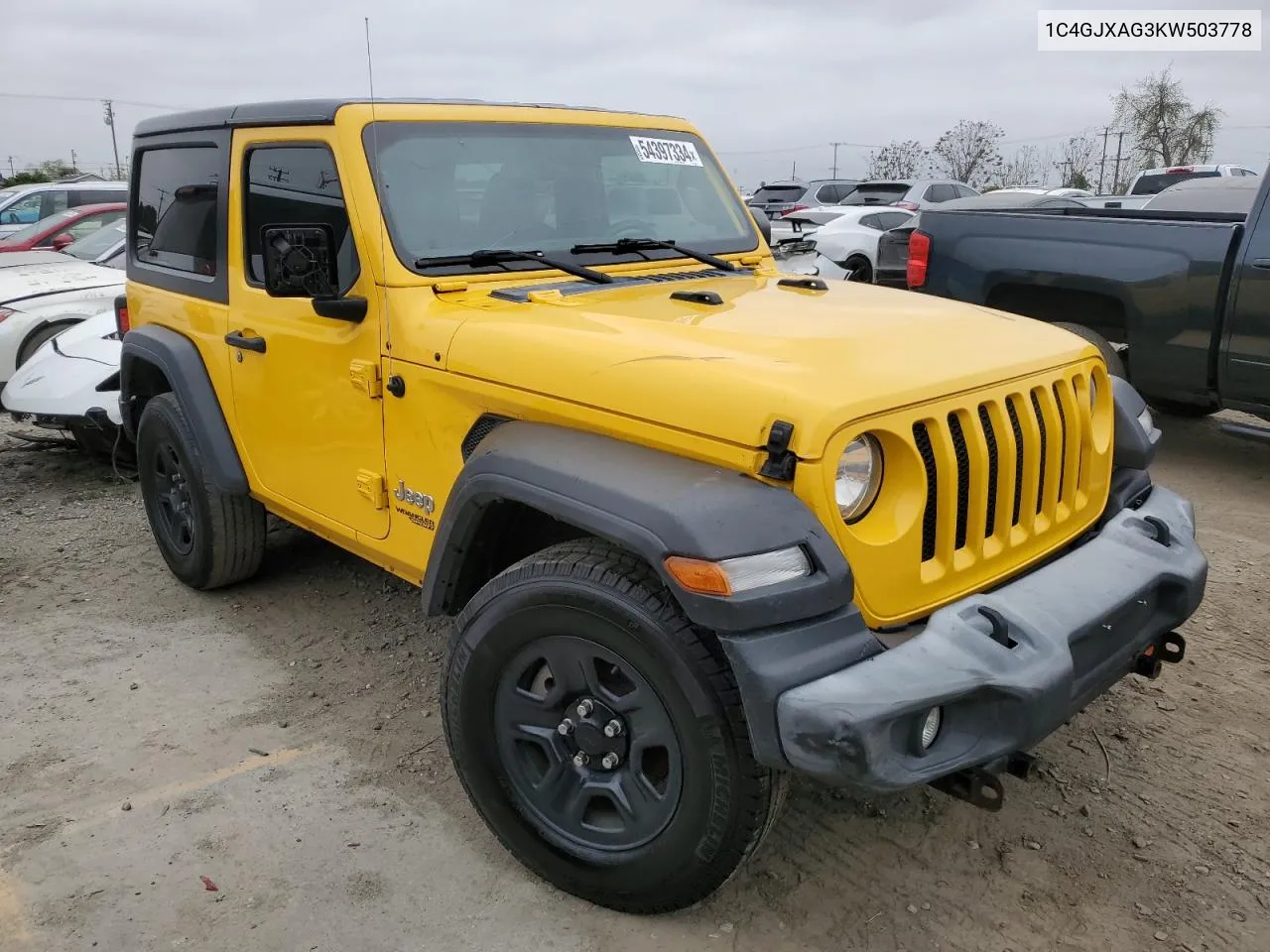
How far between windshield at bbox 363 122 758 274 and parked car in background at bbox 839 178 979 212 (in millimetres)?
15018

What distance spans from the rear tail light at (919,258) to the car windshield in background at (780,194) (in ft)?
44.8

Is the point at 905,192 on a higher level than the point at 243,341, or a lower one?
higher

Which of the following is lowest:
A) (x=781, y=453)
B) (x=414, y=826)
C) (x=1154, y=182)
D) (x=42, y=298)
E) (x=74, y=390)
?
(x=414, y=826)

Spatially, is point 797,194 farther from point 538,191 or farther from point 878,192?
point 538,191

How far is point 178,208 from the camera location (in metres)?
4.12

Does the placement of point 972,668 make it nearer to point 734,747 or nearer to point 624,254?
point 734,747

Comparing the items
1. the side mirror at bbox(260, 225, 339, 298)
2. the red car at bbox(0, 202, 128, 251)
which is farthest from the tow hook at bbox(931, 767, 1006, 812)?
the red car at bbox(0, 202, 128, 251)

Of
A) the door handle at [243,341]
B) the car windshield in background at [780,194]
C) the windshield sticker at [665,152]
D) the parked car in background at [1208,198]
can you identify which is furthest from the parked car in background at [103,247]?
the car windshield in background at [780,194]

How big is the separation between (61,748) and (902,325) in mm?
2953

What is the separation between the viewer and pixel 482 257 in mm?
3176

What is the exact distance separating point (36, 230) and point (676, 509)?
10.5 meters

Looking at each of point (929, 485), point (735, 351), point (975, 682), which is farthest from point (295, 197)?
point (975, 682)

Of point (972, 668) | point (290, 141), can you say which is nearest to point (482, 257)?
point (290, 141)

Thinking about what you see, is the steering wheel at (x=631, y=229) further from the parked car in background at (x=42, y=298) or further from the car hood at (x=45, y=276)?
the car hood at (x=45, y=276)
